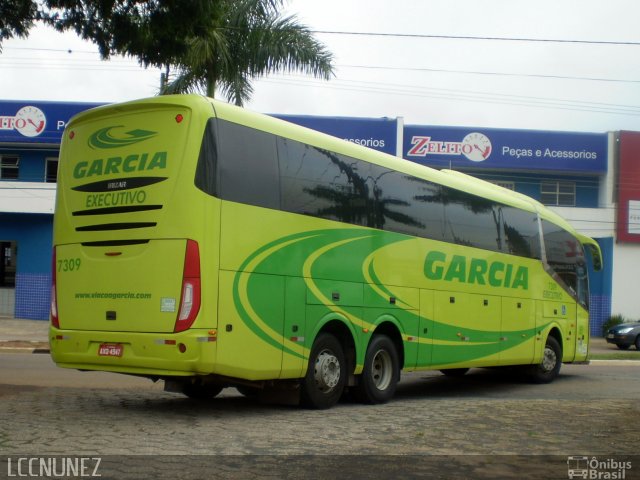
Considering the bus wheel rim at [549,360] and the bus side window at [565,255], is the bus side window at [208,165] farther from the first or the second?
the bus wheel rim at [549,360]

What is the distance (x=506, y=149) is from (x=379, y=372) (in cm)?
2488

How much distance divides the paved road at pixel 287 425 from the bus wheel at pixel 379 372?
25 cm

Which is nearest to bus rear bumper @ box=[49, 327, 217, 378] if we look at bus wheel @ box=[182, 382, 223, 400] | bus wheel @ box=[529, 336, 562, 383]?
bus wheel @ box=[182, 382, 223, 400]

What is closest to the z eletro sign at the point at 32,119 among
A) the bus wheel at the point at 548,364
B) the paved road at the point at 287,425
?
the paved road at the point at 287,425

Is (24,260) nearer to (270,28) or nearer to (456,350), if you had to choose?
(270,28)

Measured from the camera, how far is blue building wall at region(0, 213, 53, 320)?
3166 cm

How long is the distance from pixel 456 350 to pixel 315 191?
4.43 m

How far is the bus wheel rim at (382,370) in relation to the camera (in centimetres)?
1188

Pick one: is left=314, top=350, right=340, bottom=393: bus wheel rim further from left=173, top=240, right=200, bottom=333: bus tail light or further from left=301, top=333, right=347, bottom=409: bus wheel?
left=173, top=240, right=200, bottom=333: bus tail light

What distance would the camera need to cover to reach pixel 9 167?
1315 inches

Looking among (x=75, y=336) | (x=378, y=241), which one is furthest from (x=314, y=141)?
(x=75, y=336)

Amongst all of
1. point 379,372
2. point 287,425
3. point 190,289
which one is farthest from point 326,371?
point 190,289

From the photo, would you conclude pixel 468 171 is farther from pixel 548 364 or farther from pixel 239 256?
pixel 239 256

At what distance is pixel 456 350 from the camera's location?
44.4ft
